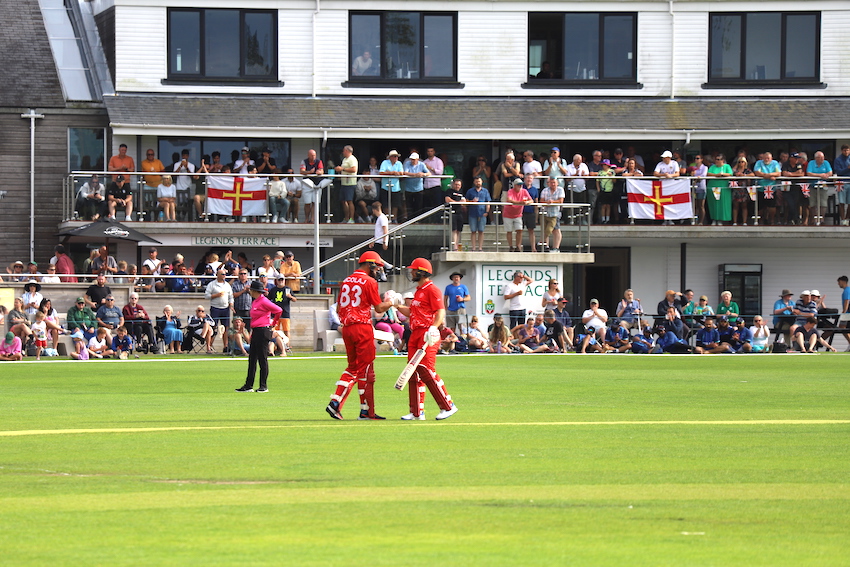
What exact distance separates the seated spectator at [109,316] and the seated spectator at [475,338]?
26.6ft

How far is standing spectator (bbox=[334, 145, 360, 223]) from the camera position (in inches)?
1292

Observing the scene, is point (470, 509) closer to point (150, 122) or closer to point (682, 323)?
point (682, 323)

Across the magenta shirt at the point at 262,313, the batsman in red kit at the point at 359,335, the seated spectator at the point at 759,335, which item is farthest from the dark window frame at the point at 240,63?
the batsman in red kit at the point at 359,335

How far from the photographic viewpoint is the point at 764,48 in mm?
36844

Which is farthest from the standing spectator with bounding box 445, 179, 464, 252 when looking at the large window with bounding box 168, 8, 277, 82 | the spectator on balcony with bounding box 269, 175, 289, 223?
the large window with bounding box 168, 8, 277, 82

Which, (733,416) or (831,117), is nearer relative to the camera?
(733,416)

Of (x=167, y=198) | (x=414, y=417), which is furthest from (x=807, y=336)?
(x=414, y=417)

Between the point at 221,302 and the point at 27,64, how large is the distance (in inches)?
463

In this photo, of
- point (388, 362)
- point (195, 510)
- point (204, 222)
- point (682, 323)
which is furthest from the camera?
point (204, 222)

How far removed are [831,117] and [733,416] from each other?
2378cm

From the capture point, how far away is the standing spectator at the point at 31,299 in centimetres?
2822

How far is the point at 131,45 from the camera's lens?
3550 cm

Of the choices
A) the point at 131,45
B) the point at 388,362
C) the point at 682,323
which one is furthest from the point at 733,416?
the point at 131,45

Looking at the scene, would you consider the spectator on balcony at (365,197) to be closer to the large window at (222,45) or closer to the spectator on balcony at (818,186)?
the large window at (222,45)
